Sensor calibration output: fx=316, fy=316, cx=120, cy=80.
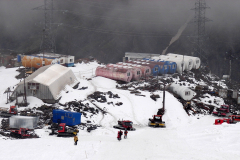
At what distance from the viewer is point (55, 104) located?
107 ft

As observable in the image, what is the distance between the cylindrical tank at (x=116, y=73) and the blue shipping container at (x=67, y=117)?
51.2ft

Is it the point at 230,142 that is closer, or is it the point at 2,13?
the point at 230,142

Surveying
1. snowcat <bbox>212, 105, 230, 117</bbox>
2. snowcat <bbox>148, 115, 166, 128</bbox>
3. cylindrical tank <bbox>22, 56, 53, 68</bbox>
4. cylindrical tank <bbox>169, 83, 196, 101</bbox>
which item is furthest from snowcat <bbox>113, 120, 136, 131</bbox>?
cylindrical tank <bbox>22, 56, 53, 68</bbox>

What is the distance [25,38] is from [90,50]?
901 inches

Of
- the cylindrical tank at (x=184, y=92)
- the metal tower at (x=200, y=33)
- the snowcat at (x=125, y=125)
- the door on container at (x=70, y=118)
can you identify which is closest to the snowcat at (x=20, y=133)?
the door on container at (x=70, y=118)

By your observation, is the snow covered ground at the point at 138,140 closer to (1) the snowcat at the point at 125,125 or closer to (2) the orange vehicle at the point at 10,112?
(1) the snowcat at the point at 125,125

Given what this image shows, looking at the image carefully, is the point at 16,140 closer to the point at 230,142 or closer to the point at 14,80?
the point at 230,142

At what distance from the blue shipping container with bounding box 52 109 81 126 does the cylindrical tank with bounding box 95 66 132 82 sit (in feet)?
51.2

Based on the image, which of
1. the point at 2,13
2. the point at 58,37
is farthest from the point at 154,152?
the point at 2,13

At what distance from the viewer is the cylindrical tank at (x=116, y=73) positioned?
43188 millimetres

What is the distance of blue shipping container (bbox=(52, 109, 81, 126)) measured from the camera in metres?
28.2

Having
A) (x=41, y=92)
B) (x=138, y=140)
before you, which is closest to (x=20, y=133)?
(x=138, y=140)

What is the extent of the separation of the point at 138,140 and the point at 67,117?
719 centimetres

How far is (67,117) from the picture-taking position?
1112 inches
